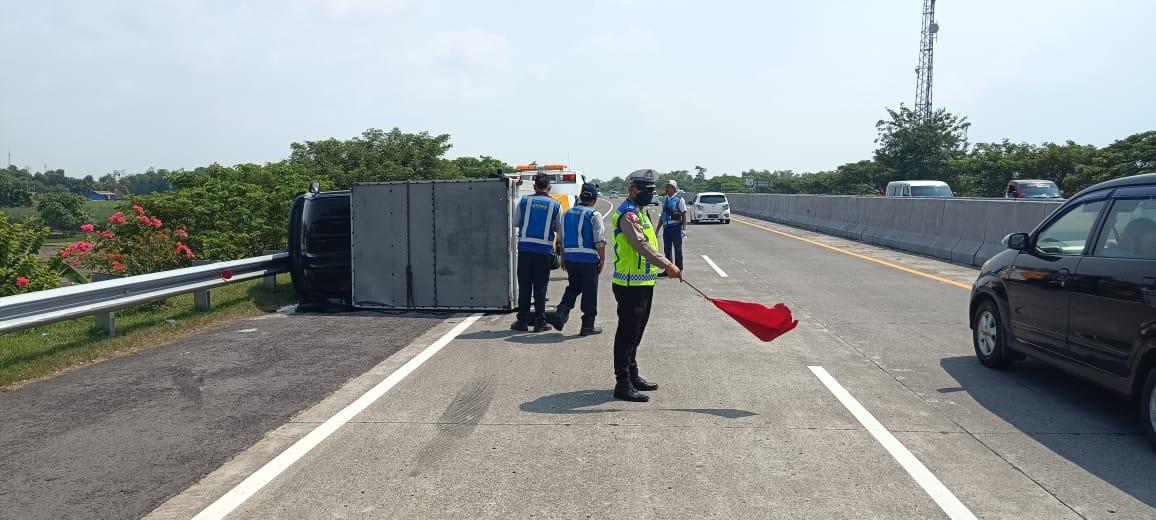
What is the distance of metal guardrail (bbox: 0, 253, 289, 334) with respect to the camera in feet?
23.9

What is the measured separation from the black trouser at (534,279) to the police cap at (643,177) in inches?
120

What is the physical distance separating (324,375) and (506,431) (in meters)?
2.47

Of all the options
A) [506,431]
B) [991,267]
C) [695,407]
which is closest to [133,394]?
[506,431]

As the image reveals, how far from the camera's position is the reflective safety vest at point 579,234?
9.03 meters

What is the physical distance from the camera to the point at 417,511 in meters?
4.21

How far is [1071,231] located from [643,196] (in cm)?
325

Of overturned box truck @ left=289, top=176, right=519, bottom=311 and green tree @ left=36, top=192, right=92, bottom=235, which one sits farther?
green tree @ left=36, top=192, right=92, bottom=235

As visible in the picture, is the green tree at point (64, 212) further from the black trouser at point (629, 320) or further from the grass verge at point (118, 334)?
the black trouser at point (629, 320)

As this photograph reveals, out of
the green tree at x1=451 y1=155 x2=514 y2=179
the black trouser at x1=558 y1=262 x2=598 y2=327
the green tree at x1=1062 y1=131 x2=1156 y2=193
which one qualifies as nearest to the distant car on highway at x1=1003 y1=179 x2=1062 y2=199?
the green tree at x1=1062 y1=131 x2=1156 y2=193

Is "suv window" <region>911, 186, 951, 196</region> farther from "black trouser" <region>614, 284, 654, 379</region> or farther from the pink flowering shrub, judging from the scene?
"black trouser" <region>614, 284, 654, 379</region>

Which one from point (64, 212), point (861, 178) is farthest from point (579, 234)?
point (64, 212)

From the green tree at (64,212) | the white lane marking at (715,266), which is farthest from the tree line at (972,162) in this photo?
the green tree at (64,212)

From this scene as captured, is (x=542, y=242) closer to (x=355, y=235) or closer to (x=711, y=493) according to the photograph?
(x=355, y=235)

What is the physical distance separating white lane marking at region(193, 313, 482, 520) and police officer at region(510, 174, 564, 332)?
1.74 m
